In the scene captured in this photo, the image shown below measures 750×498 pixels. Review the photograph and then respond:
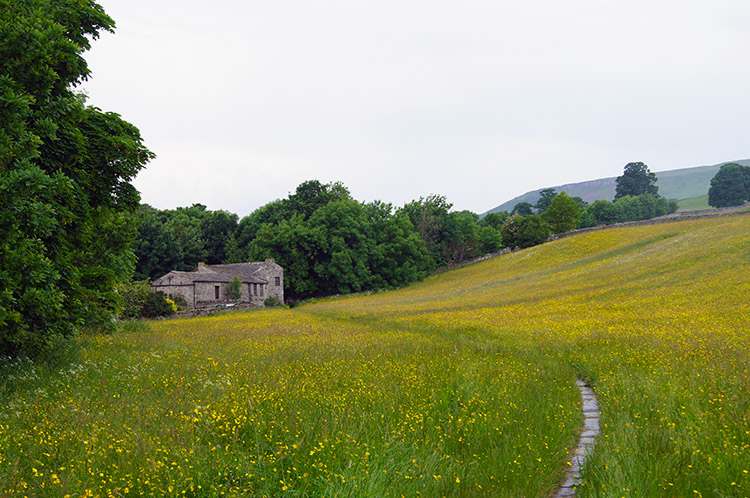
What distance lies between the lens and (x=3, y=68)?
372 inches

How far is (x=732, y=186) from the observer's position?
115938 millimetres

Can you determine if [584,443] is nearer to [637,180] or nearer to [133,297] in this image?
[133,297]

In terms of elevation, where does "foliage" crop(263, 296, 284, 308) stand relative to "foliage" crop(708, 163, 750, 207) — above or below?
below

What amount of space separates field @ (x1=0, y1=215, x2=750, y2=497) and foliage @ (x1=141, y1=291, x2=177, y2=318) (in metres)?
24.6

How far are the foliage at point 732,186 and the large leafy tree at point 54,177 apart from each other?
140457 millimetres

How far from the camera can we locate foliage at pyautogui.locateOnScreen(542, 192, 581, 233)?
9431 centimetres

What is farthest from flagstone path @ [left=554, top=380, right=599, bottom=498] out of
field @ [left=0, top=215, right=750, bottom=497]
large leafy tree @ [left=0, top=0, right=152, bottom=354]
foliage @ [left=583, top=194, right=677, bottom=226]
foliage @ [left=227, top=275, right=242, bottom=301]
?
foliage @ [left=583, top=194, right=677, bottom=226]

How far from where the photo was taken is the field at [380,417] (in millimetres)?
4945

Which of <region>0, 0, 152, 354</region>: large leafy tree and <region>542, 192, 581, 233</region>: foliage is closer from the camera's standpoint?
<region>0, 0, 152, 354</region>: large leafy tree

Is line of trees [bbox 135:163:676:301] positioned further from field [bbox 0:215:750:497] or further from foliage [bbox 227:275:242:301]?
field [bbox 0:215:750:497]

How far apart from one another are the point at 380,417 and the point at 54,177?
8288 mm

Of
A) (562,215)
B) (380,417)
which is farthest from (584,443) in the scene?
(562,215)

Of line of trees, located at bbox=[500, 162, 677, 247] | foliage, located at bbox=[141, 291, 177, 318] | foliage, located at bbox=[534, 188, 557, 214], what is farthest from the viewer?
foliage, located at bbox=[534, 188, 557, 214]

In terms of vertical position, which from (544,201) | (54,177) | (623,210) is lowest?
(54,177)
